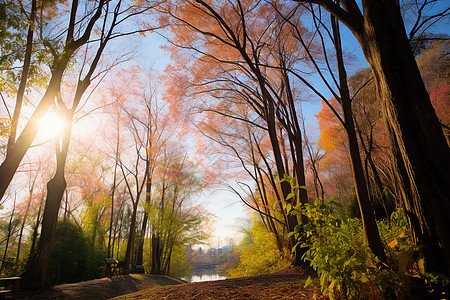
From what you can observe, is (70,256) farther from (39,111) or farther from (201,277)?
(201,277)

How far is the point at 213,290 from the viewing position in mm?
3033

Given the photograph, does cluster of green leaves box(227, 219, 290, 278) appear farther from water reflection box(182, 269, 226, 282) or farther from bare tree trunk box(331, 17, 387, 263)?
water reflection box(182, 269, 226, 282)

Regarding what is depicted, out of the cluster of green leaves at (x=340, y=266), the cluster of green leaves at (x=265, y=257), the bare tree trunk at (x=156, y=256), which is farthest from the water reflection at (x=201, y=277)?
the cluster of green leaves at (x=340, y=266)

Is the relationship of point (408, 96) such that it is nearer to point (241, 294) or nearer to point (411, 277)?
point (411, 277)

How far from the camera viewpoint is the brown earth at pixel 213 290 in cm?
249

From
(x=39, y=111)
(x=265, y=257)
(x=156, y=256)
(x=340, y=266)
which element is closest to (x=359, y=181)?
(x=340, y=266)

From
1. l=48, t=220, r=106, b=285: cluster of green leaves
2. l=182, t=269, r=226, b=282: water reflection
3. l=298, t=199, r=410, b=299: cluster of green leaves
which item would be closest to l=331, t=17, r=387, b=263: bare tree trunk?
l=298, t=199, r=410, b=299: cluster of green leaves

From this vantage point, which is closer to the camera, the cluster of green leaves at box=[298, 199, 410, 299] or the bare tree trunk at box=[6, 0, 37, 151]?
the cluster of green leaves at box=[298, 199, 410, 299]

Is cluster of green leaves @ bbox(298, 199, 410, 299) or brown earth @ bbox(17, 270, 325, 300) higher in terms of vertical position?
cluster of green leaves @ bbox(298, 199, 410, 299)

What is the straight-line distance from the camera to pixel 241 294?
8.66ft

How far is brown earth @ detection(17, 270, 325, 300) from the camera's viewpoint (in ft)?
8.16

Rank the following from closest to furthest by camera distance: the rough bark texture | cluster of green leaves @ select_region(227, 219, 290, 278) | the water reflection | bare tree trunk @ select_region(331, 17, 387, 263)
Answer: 1. bare tree trunk @ select_region(331, 17, 387, 263)
2. the rough bark texture
3. cluster of green leaves @ select_region(227, 219, 290, 278)
4. the water reflection

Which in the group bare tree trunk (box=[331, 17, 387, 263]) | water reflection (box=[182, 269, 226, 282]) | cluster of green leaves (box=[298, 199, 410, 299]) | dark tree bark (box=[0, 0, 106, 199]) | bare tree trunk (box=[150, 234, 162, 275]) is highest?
dark tree bark (box=[0, 0, 106, 199])

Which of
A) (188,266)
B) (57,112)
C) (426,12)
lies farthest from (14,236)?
(426,12)
